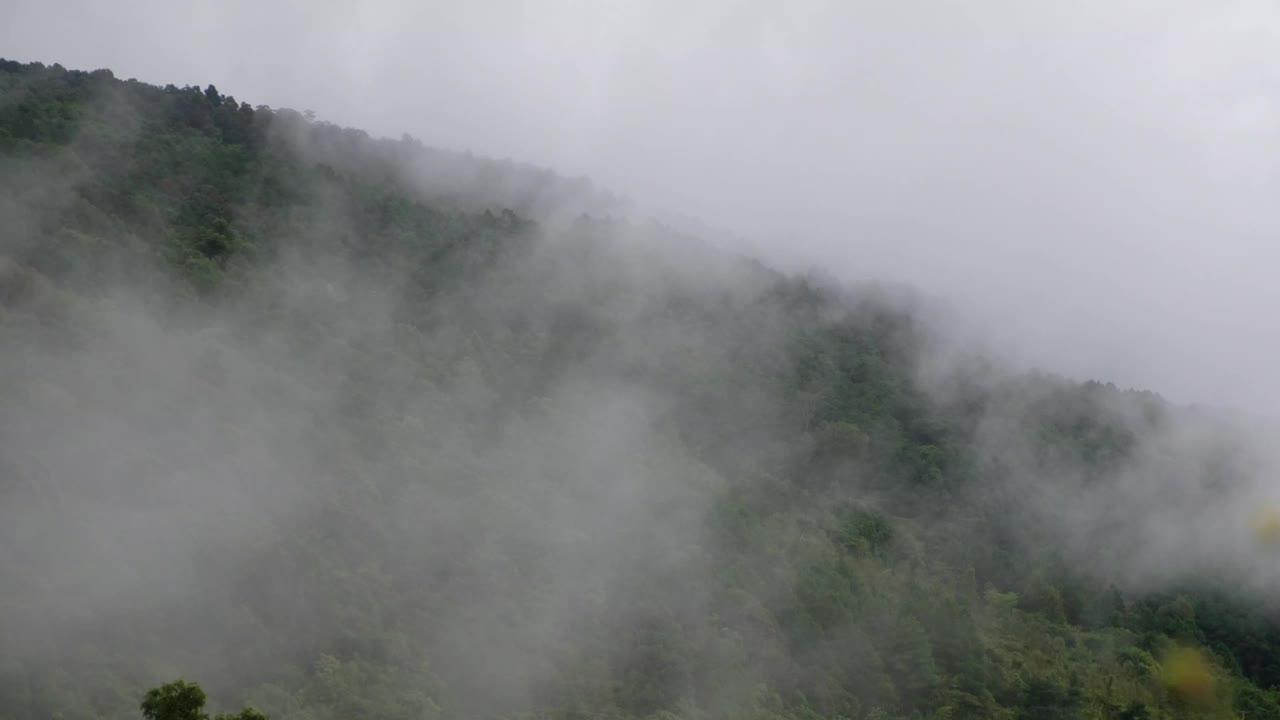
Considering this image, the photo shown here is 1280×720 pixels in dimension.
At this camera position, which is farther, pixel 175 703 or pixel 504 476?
pixel 504 476

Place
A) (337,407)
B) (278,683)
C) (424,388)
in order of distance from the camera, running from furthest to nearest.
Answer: (424,388)
(337,407)
(278,683)

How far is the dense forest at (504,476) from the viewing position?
17953 millimetres

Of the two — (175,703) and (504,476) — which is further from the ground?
(504,476)

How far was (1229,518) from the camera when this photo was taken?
4622cm

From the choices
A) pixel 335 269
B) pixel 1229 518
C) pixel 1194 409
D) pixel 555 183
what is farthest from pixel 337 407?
pixel 1194 409

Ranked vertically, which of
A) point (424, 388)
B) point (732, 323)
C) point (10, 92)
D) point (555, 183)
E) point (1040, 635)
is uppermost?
point (555, 183)

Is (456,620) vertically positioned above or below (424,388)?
below

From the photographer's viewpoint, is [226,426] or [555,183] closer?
[226,426]

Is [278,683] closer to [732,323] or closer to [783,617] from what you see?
[783,617]

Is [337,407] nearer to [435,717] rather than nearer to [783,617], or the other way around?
[435,717]

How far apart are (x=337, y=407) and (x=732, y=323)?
23.9 metres

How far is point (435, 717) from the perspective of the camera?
18234 mm

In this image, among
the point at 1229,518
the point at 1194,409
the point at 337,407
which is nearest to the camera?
the point at 337,407

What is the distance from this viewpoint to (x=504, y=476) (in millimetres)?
27891
